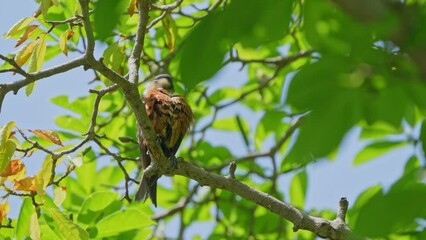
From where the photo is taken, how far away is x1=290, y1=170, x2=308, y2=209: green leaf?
528 centimetres

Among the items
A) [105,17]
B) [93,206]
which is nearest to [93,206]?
[93,206]

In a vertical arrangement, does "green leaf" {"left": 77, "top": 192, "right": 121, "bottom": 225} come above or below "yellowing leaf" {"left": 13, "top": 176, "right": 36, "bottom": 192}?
below

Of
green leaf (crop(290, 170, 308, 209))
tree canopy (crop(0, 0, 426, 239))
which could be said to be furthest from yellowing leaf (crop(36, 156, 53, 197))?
green leaf (crop(290, 170, 308, 209))

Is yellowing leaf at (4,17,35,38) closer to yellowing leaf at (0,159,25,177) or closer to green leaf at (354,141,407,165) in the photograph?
yellowing leaf at (0,159,25,177)

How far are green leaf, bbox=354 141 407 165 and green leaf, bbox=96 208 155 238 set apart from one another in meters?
1.45

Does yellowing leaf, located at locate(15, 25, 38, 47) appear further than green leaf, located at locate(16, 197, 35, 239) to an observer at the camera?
No

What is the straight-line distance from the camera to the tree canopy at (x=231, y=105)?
1104 mm

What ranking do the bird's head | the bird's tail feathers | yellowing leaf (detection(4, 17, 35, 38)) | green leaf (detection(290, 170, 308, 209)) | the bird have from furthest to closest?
1. green leaf (detection(290, 170, 308, 209))
2. the bird's head
3. the bird
4. the bird's tail feathers
5. yellowing leaf (detection(4, 17, 35, 38))

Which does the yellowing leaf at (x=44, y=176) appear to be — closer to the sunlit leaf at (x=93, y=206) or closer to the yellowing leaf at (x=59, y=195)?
the yellowing leaf at (x=59, y=195)

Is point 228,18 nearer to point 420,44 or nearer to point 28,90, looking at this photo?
point 420,44

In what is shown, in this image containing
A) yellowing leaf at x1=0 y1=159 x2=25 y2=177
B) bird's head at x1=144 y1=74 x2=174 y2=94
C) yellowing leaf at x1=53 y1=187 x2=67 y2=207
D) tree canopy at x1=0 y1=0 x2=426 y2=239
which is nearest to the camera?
tree canopy at x1=0 y1=0 x2=426 y2=239

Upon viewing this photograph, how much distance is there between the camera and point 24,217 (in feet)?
11.3

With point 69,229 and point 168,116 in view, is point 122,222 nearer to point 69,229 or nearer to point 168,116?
point 69,229

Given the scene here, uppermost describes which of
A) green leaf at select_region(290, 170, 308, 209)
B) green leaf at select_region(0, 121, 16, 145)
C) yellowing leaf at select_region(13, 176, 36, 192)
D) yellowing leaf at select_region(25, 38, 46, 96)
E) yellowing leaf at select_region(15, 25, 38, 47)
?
yellowing leaf at select_region(15, 25, 38, 47)
